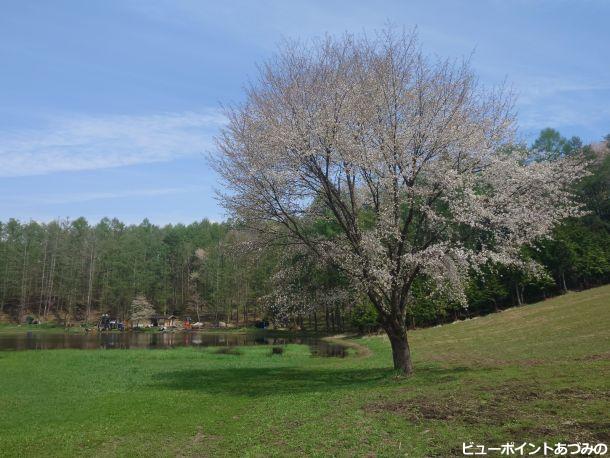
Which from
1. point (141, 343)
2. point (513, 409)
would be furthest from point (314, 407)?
point (141, 343)

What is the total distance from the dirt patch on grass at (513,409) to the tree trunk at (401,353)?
517 cm

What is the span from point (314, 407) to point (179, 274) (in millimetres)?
101907

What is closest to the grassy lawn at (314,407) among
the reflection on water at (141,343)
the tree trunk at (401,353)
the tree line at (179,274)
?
the tree trunk at (401,353)

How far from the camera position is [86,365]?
27.3 m

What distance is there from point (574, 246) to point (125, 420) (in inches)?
2200

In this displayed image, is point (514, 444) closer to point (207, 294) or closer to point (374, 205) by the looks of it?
point (374, 205)

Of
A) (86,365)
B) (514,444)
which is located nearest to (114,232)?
(86,365)

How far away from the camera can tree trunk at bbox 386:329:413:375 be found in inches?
728

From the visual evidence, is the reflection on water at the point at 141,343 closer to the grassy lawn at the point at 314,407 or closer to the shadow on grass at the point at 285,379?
the shadow on grass at the point at 285,379

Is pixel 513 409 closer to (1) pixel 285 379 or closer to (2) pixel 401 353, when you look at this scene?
(2) pixel 401 353

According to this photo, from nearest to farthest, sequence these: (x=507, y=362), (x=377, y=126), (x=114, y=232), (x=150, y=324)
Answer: (x=377, y=126)
(x=507, y=362)
(x=150, y=324)
(x=114, y=232)

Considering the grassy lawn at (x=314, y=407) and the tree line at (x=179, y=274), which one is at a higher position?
the tree line at (x=179, y=274)

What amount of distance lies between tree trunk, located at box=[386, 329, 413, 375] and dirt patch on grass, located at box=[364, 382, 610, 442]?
17.0ft

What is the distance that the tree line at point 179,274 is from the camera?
2233 inches
